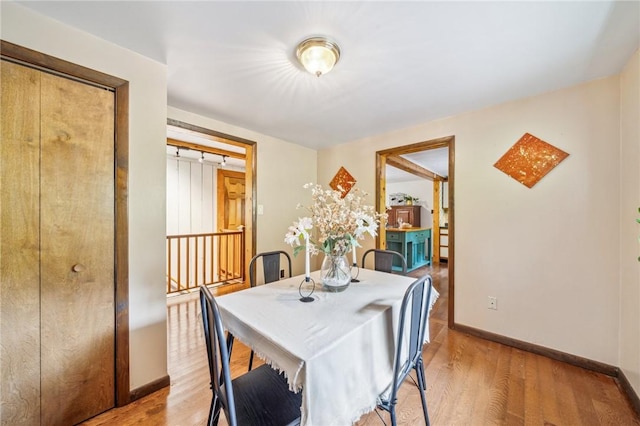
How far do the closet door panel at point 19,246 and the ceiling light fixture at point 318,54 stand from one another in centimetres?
142

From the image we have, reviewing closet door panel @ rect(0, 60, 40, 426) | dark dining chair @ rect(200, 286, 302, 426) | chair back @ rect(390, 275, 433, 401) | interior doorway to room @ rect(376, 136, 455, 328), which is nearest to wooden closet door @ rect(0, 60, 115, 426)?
closet door panel @ rect(0, 60, 40, 426)

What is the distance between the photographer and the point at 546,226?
6.86 feet

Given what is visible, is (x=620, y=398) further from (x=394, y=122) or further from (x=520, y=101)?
(x=394, y=122)

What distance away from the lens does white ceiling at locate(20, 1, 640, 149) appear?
1.26 meters

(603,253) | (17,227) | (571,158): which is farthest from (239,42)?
(603,253)

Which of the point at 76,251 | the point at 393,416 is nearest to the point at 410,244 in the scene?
the point at 393,416

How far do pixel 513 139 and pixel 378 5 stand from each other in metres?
1.83

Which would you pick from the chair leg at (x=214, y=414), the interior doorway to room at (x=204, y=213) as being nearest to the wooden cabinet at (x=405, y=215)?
the interior doorway to room at (x=204, y=213)

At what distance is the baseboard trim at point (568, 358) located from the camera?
1596 mm

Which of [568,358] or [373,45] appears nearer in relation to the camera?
[373,45]

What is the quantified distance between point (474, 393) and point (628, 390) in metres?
0.97

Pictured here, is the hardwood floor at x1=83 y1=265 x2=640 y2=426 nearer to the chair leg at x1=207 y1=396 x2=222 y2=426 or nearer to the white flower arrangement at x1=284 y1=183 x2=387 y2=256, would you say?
the chair leg at x1=207 y1=396 x2=222 y2=426

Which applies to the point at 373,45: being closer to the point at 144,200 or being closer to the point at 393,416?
the point at 144,200

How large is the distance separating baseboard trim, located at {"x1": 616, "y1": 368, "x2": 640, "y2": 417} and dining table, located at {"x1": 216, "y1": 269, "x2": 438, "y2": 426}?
1535 mm
